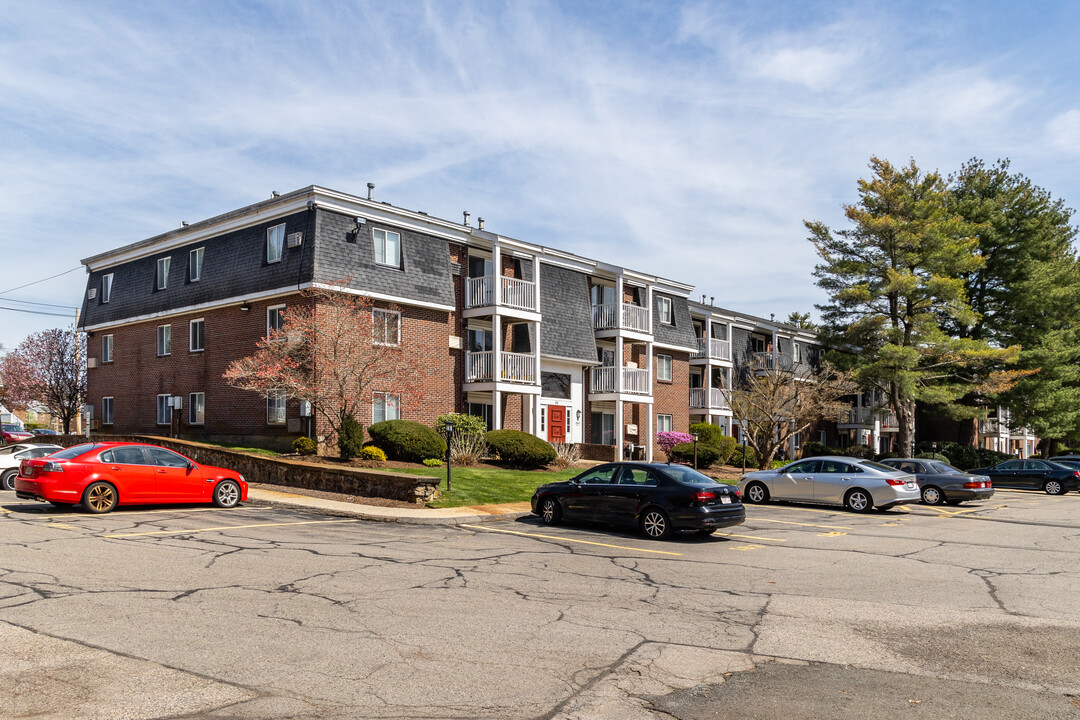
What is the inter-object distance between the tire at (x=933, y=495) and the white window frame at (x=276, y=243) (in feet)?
69.7

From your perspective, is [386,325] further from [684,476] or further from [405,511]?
[684,476]

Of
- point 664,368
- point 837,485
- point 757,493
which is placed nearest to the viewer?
point 837,485

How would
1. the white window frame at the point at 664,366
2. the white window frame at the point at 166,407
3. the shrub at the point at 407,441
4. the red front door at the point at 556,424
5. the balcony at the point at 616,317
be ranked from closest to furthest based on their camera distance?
Answer: the shrub at the point at 407,441
the white window frame at the point at 166,407
the red front door at the point at 556,424
the balcony at the point at 616,317
the white window frame at the point at 664,366

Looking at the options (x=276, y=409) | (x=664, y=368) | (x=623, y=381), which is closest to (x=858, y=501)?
(x=623, y=381)

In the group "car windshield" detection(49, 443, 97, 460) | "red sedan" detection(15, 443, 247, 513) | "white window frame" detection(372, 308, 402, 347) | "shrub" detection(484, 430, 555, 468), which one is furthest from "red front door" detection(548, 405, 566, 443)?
"car windshield" detection(49, 443, 97, 460)

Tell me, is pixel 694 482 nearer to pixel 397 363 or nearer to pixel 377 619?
pixel 377 619

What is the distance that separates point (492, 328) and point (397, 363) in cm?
747

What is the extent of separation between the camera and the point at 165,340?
31844 mm

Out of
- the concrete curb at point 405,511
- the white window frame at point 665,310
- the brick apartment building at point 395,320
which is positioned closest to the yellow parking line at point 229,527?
the concrete curb at point 405,511

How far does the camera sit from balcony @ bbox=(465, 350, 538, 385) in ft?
98.6

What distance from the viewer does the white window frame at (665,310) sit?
40.2 meters

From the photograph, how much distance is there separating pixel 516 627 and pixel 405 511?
32.4 ft

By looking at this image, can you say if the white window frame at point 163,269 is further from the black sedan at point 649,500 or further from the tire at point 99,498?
the black sedan at point 649,500

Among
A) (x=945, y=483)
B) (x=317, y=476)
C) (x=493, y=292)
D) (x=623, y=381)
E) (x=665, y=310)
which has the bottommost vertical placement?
(x=945, y=483)
